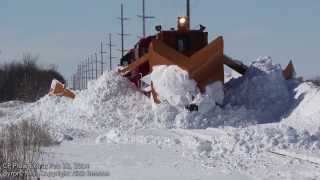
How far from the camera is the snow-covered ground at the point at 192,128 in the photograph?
38.8 ft

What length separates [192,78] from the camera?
22.3 metres

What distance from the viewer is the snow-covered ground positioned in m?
11.8

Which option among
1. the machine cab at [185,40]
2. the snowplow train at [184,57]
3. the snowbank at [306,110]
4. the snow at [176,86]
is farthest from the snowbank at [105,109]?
the snowbank at [306,110]

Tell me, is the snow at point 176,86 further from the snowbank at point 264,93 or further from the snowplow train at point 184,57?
the snowbank at point 264,93

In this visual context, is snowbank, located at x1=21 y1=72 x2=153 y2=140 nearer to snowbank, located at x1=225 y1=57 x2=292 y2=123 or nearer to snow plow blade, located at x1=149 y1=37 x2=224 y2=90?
snow plow blade, located at x1=149 y1=37 x2=224 y2=90

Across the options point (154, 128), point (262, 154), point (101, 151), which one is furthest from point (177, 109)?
point (262, 154)

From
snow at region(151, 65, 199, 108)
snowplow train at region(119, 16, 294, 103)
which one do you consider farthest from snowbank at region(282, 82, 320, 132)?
snow at region(151, 65, 199, 108)

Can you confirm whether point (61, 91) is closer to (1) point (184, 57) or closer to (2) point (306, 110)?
(1) point (184, 57)

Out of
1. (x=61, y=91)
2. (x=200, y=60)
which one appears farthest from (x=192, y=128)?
(x=61, y=91)

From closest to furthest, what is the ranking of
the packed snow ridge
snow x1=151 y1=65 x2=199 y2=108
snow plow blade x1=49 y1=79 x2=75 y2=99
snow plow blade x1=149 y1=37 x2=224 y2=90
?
the packed snow ridge
snow x1=151 y1=65 x2=199 y2=108
snow plow blade x1=149 y1=37 x2=224 y2=90
snow plow blade x1=49 y1=79 x2=75 y2=99

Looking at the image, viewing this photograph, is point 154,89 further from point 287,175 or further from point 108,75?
point 287,175

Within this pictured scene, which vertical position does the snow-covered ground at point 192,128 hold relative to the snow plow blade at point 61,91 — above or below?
below

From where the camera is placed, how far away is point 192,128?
2100 cm

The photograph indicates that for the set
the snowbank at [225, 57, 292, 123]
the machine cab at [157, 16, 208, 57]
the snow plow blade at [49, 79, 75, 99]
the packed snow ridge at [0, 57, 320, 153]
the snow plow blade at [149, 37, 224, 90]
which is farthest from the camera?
the snow plow blade at [49, 79, 75, 99]
